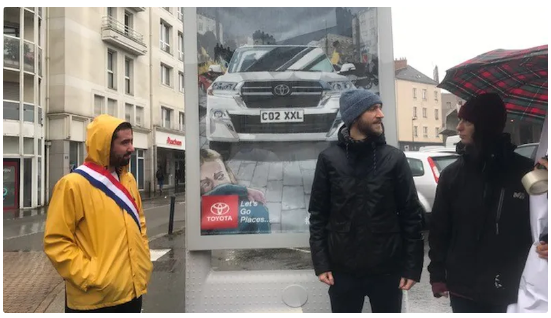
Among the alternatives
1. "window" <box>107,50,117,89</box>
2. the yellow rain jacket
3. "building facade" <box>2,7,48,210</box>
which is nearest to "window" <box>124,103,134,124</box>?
"window" <box>107,50,117,89</box>

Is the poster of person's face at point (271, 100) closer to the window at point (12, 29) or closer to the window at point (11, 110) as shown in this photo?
the window at point (11, 110)

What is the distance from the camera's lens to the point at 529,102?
9.36 ft

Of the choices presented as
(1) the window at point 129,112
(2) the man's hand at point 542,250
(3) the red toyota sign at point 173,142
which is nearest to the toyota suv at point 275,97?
(2) the man's hand at point 542,250

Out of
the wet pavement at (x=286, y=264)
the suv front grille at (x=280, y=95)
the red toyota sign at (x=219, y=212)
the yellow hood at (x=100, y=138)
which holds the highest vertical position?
the suv front grille at (x=280, y=95)

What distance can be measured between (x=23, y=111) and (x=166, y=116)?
1235 cm

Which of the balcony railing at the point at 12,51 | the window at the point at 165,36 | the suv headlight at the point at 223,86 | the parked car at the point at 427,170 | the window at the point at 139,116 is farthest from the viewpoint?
the window at the point at 165,36

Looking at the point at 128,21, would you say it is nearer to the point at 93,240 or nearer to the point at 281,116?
the point at 281,116

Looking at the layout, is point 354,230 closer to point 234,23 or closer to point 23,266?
point 234,23

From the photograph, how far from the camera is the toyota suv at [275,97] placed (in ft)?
9.81

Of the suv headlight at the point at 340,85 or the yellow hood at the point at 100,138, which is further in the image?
the suv headlight at the point at 340,85

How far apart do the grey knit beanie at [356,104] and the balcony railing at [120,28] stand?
23201 mm

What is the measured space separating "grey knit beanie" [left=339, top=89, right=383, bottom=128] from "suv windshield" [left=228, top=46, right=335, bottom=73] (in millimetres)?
605

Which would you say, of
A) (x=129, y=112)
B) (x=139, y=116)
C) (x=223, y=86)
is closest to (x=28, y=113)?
(x=129, y=112)

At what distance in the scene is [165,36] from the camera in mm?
29156
